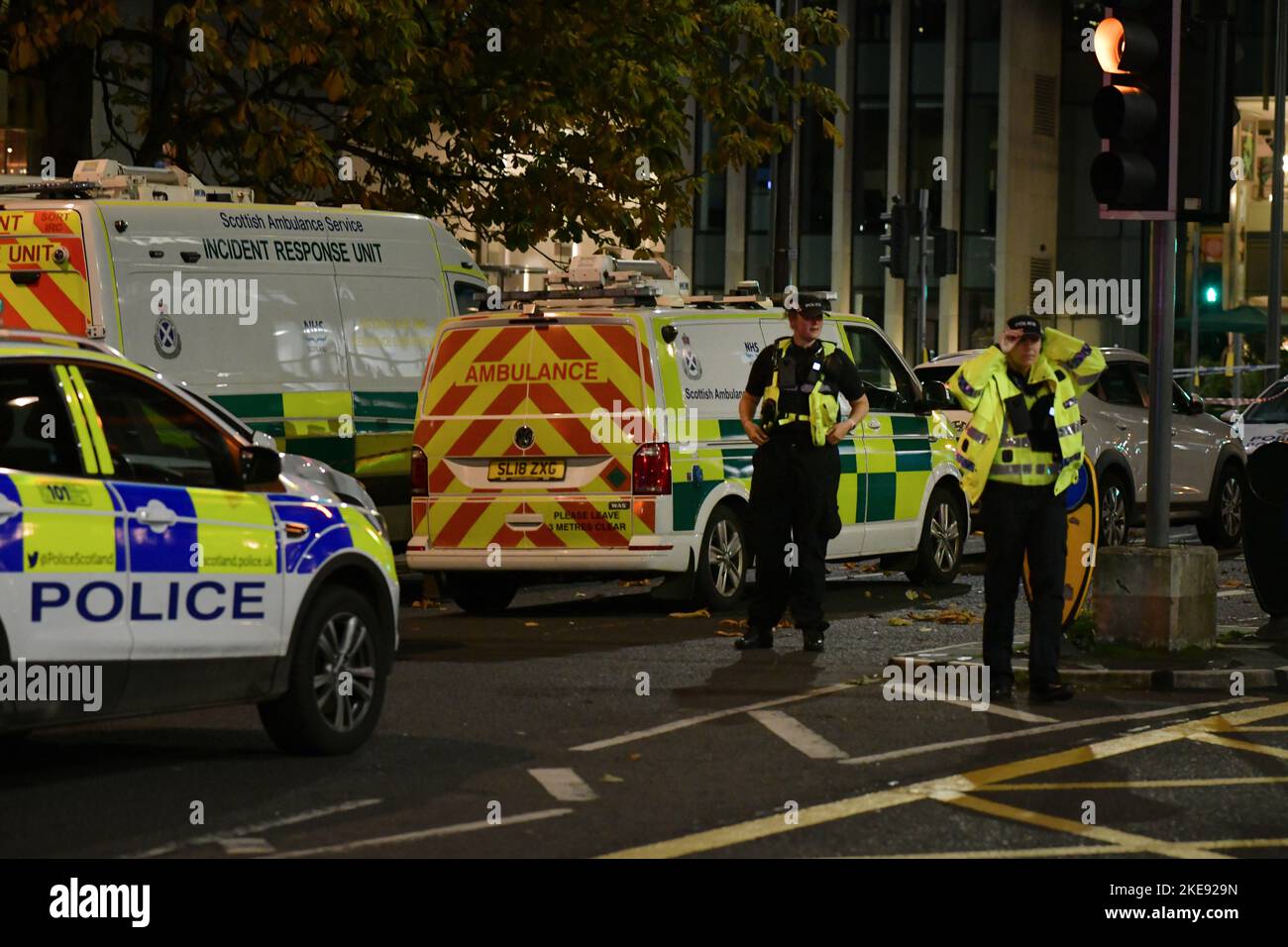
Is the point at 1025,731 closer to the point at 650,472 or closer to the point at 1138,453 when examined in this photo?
the point at 650,472

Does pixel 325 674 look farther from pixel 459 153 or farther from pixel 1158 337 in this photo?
pixel 459 153

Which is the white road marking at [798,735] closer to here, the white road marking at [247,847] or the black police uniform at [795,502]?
the black police uniform at [795,502]

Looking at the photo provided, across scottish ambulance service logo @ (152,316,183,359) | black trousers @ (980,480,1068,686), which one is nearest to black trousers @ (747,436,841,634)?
black trousers @ (980,480,1068,686)

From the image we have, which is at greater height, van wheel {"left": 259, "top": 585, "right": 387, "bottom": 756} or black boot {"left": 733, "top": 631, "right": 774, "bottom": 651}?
van wheel {"left": 259, "top": 585, "right": 387, "bottom": 756}

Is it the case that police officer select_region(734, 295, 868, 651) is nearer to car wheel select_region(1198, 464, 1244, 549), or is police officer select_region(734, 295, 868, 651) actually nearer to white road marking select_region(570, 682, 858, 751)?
white road marking select_region(570, 682, 858, 751)

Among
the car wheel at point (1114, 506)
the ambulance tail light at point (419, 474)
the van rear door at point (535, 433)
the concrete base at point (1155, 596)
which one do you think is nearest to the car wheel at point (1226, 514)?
the car wheel at point (1114, 506)

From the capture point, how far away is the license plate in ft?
47.0

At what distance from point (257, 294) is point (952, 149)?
38259 millimetres

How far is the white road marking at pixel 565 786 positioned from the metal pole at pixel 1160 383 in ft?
13.5

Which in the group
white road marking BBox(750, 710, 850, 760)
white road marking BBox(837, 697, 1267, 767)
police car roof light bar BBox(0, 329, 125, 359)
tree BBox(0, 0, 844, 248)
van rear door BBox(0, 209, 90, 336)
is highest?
tree BBox(0, 0, 844, 248)

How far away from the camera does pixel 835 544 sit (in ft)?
50.5

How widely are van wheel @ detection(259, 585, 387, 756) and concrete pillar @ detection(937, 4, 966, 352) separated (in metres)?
42.3

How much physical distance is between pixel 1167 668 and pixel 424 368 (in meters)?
5.92

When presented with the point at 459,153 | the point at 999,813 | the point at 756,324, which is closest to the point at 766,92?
the point at 459,153
